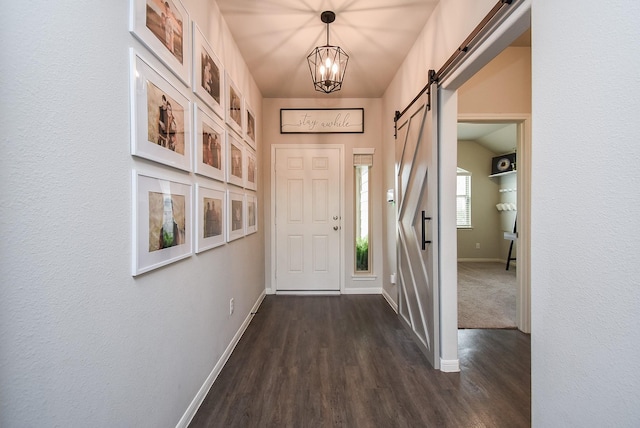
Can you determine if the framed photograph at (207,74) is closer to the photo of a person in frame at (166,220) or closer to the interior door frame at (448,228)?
the photo of a person in frame at (166,220)

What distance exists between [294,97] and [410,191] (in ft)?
7.45

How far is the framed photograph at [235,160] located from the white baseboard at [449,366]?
86.6 inches

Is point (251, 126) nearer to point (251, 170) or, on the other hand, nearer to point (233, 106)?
point (251, 170)

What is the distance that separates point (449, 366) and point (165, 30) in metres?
2.74

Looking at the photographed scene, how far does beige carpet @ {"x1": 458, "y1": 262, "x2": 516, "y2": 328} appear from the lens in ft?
9.90

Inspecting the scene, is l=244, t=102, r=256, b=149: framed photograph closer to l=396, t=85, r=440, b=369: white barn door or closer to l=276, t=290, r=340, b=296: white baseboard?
l=396, t=85, r=440, b=369: white barn door

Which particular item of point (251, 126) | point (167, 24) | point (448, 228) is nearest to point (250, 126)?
point (251, 126)

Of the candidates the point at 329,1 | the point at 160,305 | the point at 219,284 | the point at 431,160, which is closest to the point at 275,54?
the point at 329,1

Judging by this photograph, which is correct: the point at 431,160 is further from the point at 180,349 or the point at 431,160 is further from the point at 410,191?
the point at 180,349

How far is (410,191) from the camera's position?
267 centimetres

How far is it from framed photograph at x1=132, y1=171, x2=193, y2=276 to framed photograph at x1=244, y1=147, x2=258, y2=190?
4.59 ft

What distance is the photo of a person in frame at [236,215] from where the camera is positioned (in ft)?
Answer: 7.99

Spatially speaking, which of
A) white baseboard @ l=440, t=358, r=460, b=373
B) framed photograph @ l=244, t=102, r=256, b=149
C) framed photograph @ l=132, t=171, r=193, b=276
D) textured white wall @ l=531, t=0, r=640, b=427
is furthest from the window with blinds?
framed photograph @ l=132, t=171, r=193, b=276

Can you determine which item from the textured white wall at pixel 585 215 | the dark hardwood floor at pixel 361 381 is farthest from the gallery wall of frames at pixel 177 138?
the textured white wall at pixel 585 215
